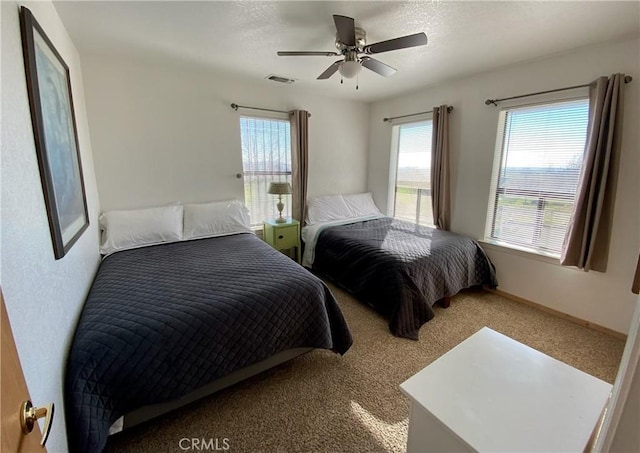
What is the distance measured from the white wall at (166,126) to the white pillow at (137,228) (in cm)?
26

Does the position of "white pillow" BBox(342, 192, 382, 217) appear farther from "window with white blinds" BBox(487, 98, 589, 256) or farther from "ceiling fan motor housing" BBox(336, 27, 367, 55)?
"ceiling fan motor housing" BBox(336, 27, 367, 55)

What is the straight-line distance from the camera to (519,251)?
283 cm

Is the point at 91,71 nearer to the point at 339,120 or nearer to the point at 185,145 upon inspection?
the point at 185,145

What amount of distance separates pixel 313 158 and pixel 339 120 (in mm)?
714

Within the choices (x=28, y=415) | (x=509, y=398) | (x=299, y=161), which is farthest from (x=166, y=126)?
(x=509, y=398)

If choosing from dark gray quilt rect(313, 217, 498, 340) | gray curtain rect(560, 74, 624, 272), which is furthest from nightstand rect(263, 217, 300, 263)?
gray curtain rect(560, 74, 624, 272)

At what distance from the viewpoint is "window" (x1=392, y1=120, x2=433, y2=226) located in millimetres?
3678

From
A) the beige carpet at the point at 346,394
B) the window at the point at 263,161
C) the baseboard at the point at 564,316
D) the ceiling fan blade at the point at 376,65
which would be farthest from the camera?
the window at the point at 263,161

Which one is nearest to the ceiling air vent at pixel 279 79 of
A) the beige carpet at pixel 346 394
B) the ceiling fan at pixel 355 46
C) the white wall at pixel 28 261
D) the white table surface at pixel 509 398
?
the ceiling fan at pixel 355 46

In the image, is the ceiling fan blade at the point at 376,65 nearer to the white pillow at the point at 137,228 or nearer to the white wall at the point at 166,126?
the white wall at the point at 166,126

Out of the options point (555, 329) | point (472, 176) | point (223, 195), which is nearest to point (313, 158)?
point (223, 195)

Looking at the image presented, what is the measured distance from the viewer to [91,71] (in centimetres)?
249

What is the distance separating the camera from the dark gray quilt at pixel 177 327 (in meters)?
1.23

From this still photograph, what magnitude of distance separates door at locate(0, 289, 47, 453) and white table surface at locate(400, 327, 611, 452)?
110cm
